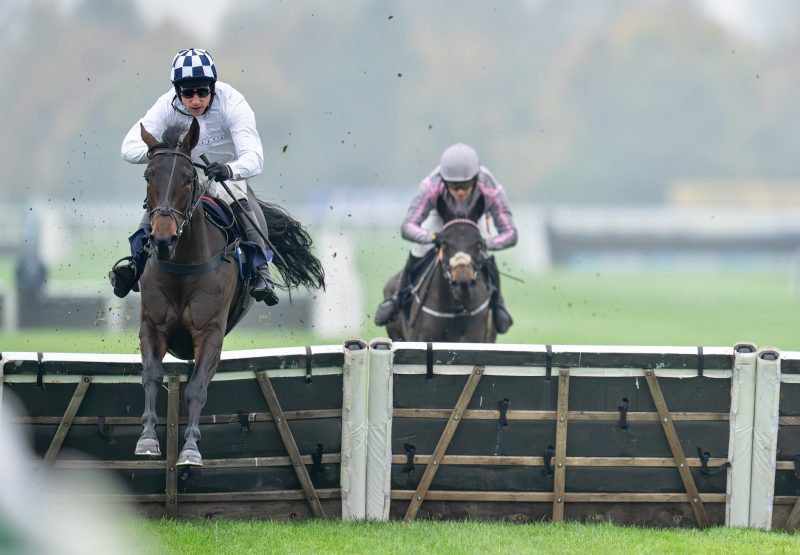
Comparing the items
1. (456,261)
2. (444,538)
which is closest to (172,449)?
(444,538)

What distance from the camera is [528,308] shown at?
105ft

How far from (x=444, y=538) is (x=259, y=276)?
2.09 m

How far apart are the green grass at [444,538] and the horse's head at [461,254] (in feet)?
10.5

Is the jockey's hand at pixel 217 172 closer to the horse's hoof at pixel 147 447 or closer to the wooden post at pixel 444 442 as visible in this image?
the horse's hoof at pixel 147 447

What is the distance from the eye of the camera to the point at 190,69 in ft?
29.5

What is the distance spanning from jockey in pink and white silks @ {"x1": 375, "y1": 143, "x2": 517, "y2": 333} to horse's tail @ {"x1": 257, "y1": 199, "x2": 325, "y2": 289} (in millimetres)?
1255

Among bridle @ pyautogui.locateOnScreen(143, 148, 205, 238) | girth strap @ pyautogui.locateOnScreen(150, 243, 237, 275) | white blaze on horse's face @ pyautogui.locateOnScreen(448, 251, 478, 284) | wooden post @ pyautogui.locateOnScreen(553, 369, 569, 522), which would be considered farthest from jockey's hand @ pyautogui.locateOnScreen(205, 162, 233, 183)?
white blaze on horse's face @ pyautogui.locateOnScreen(448, 251, 478, 284)

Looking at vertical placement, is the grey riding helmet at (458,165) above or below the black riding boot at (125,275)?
above

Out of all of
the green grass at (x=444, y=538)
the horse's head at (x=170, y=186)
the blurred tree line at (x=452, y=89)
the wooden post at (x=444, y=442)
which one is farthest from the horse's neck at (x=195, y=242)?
the blurred tree line at (x=452, y=89)

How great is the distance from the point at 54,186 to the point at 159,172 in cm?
5639

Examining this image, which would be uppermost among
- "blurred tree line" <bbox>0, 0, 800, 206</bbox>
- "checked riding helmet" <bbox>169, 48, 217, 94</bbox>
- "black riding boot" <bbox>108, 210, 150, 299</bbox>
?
"blurred tree line" <bbox>0, 0, 800, 206</bbox>

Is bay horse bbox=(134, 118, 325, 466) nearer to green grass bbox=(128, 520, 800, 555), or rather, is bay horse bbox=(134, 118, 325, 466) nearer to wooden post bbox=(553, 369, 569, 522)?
green grass bbox=(128, 520, 800, 555)

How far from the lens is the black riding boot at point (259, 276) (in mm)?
9133

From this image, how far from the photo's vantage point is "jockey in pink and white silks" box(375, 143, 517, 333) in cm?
1182
